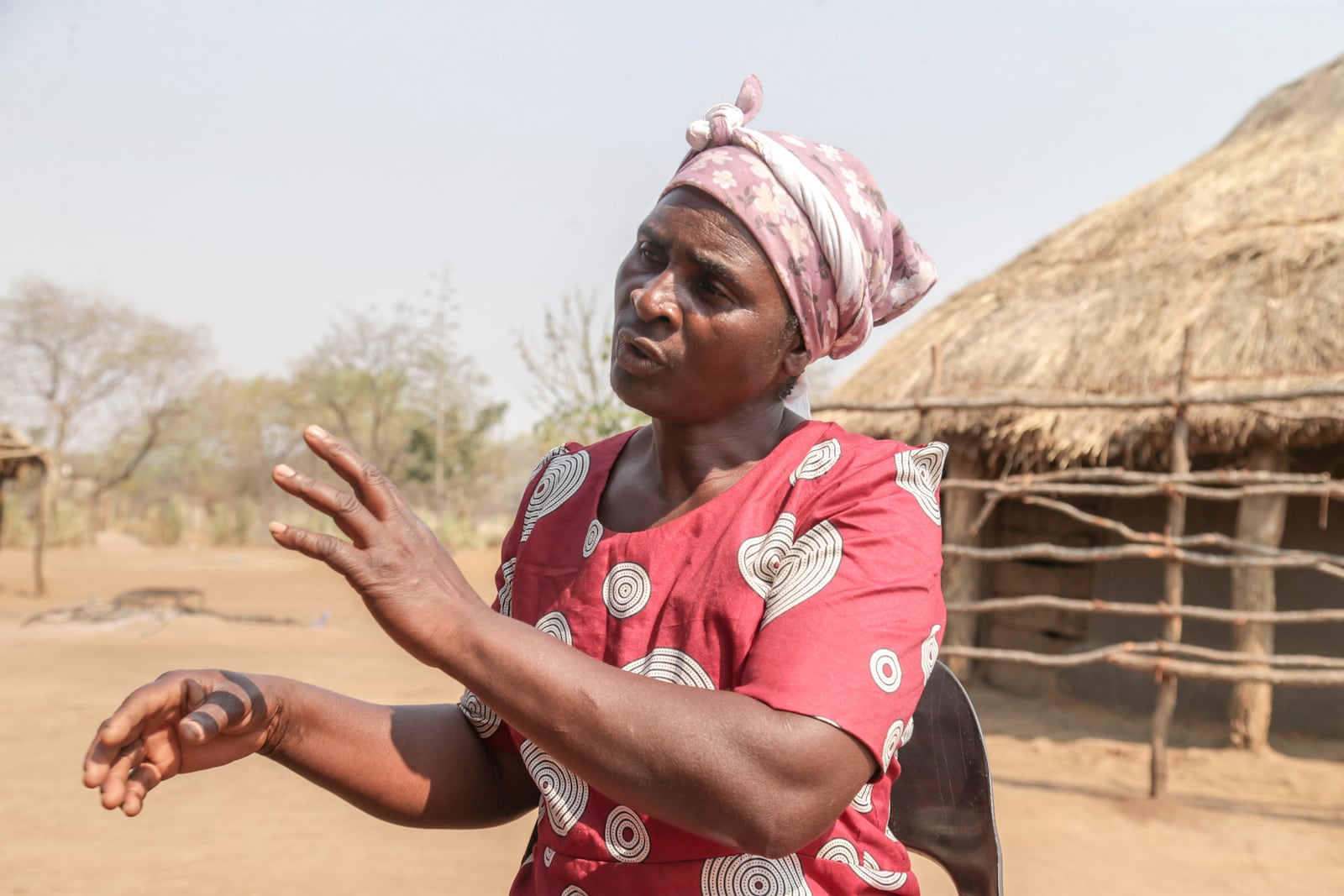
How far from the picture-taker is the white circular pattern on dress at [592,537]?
1.54 meters

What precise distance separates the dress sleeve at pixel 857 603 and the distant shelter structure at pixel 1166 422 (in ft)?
18.1

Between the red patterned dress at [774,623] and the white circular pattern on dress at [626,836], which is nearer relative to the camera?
the red patterned dress at [774,623]

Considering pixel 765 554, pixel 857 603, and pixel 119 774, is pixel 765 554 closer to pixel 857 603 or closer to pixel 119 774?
pixel 857 603

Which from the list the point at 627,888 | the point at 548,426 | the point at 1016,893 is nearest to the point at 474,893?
the point at 1016,893

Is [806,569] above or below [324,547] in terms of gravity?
below

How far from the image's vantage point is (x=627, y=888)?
134 cm

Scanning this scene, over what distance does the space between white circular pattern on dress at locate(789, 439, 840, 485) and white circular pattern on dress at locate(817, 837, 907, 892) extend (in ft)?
1.56

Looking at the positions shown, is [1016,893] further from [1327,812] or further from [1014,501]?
[1014,501]

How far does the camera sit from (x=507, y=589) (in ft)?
5.51

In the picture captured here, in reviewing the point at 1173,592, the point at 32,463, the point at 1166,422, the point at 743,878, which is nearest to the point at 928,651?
the point at 743,878

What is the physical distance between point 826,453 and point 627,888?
2.06 feet

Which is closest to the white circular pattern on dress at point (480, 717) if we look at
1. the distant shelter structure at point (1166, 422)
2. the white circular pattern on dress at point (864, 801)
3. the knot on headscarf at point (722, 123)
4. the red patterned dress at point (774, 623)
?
the red patterned dress at point (774, 623)

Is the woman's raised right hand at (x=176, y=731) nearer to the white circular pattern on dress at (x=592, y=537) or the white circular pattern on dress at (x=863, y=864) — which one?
the white circular pattern on dress at (x=592, y=537)

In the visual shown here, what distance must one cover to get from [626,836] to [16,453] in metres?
14.3
